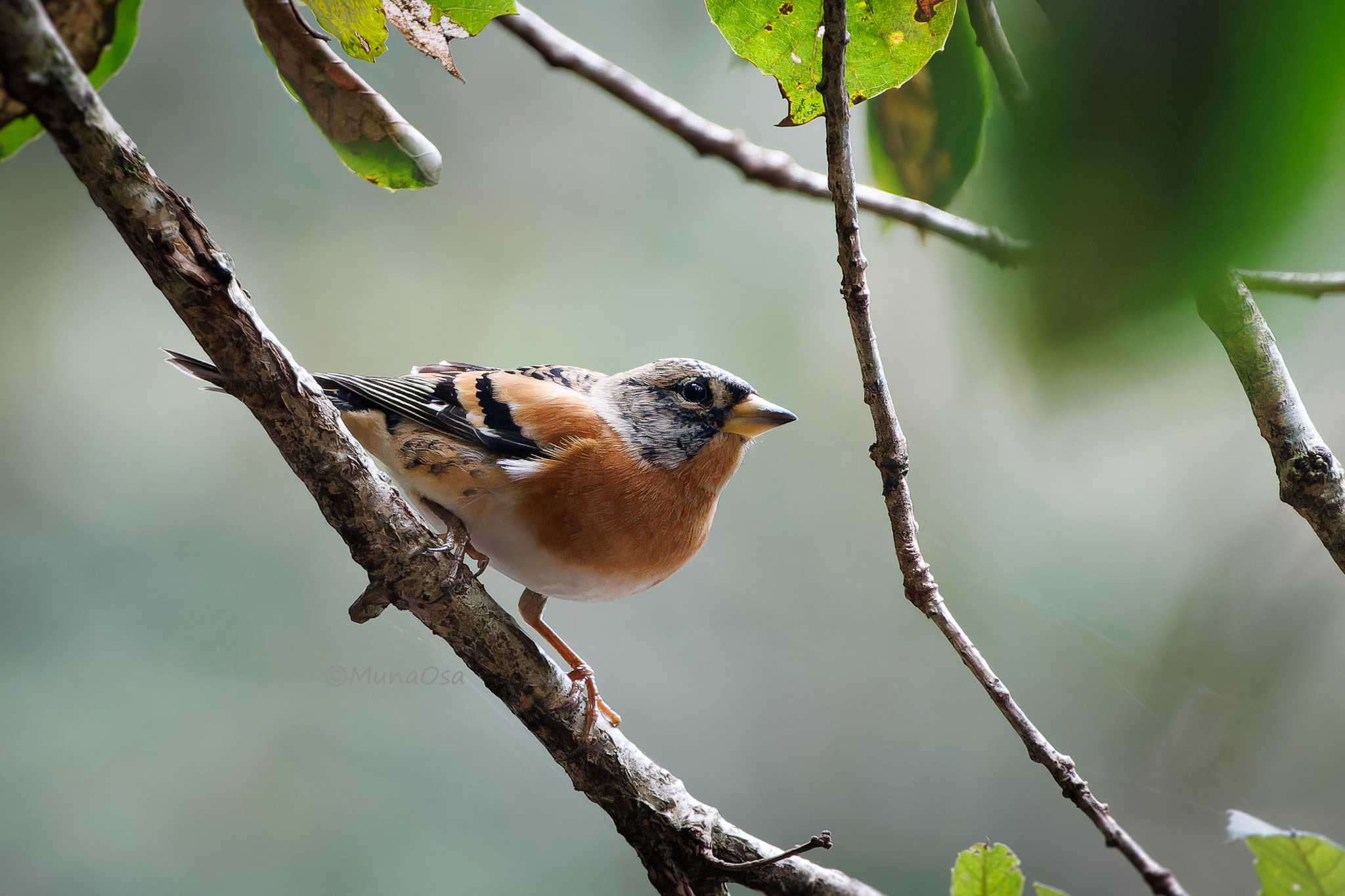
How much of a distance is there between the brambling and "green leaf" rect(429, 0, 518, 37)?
1.11 ft

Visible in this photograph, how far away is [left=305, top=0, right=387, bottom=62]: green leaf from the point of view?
616mm

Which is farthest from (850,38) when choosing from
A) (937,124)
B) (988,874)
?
(988,874)

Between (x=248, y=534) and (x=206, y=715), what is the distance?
0.80 ft

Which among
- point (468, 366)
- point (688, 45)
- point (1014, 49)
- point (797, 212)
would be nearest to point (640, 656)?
point (468, 366)

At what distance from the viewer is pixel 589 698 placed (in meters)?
0.76

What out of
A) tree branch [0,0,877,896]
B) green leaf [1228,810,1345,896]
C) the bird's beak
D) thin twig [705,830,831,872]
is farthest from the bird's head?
green leaf [1228,810,1345,896]

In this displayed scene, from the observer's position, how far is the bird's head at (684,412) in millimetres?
854

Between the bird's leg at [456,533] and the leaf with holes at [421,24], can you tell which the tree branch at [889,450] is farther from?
the bird's leg at [456,533]

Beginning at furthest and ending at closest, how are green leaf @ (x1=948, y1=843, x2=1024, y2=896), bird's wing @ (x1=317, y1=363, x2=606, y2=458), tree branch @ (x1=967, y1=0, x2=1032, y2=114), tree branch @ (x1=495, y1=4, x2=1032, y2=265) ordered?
tree branch @ (x1=495, y1=4, x2=1032, y2=265) < bird's wing @ (x1=317, y1=363, x2=606, y2=458) < green leaf @ (x1=948, y1=843, x2=1024, y2=896) < tree branch @ (x1=967, y1=0, x2=1032, y2=114)

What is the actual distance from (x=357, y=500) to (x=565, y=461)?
217 millimetres

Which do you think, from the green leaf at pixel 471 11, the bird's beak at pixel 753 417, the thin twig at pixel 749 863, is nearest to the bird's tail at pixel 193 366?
the green leaf at pixel 471 11

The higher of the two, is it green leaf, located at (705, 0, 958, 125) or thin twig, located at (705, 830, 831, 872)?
green leaf, located at (705, 0, 958, 125)

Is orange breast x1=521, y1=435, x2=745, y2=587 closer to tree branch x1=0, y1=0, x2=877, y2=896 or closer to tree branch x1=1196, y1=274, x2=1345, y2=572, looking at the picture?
→ tree branch x1=0, y1=0, x2=877, y2=896

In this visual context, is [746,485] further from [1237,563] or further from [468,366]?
[1237,563]
